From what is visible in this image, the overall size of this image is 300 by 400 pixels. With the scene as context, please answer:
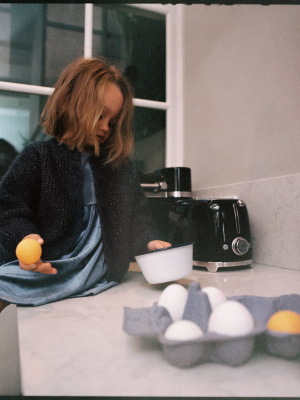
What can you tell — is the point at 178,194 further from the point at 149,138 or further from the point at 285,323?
the point at 285,323

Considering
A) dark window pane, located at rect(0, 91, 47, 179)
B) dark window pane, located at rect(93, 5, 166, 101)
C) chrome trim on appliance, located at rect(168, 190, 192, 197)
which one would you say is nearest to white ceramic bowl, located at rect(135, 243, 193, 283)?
chrome trim on appliance, located at rect(168, 190, 192, 197)

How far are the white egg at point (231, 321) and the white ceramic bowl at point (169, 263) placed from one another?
0.91 feet

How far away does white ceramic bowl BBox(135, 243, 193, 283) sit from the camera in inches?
23.5

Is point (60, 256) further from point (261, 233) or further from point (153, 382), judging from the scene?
point (261, 233)

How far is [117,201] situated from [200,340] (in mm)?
537

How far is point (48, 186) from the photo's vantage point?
69 centimetres

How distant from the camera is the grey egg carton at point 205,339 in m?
0.30

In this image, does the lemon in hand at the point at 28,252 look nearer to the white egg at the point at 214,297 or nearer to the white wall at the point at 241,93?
the white egg at the point at 214,297

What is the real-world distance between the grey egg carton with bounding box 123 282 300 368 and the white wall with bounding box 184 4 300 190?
2.15 ft

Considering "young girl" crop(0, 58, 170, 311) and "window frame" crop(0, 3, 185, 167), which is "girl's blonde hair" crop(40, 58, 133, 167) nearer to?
"young girl" crop(0, 58, 170, 311)

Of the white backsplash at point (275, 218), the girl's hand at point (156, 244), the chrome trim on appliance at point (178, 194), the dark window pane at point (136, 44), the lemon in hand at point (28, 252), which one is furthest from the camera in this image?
the dark window pane at point (136, 44)

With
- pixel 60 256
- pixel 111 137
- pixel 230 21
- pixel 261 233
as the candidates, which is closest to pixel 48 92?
pixel 111 137

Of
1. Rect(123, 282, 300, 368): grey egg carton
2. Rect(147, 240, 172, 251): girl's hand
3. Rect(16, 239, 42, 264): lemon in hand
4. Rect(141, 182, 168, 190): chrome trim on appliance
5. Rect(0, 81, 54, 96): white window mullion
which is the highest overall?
Rect(0, 81, 54, 96): white window mullion

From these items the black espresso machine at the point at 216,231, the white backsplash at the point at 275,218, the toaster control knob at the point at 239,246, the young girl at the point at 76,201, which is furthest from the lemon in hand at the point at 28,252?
the white backsplash at the point at 275,218
